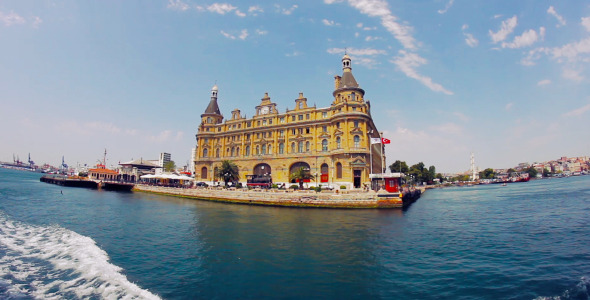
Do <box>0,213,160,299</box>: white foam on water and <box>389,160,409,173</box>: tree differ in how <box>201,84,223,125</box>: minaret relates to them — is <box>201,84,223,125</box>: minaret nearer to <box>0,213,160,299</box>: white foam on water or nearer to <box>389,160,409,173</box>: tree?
<box>0,213,160,299</box>: white foam on water

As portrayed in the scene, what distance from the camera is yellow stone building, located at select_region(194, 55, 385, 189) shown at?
185ft

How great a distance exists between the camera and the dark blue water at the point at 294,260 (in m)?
11.6

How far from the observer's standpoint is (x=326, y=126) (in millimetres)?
61438

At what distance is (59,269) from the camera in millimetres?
13992

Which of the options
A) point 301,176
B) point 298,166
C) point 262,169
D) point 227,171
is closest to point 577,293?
point 301,176

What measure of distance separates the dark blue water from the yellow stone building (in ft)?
87.6

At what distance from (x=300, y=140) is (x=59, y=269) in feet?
174

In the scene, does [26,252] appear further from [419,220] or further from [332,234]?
[419,220]

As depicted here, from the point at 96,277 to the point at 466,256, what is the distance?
67.3 feet

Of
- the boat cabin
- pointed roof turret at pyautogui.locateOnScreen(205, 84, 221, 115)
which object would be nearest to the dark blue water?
the boat cabin

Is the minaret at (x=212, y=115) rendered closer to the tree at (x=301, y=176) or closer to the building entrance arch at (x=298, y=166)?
the building entrance arch at (x=298, y=166)

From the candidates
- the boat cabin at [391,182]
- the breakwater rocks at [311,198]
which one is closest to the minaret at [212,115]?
the breakwater rocks at [311,198]

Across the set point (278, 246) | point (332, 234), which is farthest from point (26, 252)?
point (332, 234)

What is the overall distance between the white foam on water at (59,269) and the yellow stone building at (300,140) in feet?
135
